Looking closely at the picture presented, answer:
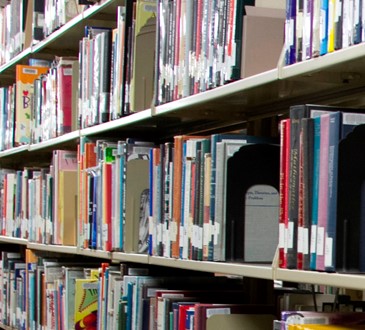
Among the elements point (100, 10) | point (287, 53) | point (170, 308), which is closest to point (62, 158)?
point (100, 10)

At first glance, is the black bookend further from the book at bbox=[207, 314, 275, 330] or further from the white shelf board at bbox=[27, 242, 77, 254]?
the white shelf board at bbox=[27, 242, 77, 254]

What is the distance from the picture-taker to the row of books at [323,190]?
56.3 inches

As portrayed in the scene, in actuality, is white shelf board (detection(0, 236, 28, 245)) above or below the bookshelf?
below

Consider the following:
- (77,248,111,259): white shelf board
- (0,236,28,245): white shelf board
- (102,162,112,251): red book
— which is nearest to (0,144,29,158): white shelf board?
(0,236,28,245): white shelf board

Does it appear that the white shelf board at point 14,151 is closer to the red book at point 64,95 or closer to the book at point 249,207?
the red book at point 64,95

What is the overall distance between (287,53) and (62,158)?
176cm

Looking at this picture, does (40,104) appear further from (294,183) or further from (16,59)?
(294,183)

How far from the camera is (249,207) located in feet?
6.08

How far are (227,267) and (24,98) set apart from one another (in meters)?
2.44

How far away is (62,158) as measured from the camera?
127 inches

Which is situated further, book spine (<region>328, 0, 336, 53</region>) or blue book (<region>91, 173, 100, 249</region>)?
blue book (<region>91, 173, 100, 249</region>)

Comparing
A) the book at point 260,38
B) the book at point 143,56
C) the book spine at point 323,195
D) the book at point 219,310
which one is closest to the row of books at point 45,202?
the book at point 143,56

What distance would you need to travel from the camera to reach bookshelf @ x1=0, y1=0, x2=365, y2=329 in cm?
148

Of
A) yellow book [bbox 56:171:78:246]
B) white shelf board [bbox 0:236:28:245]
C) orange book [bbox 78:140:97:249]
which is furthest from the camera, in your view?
white shelf board [bbox 0:236:28:245]
